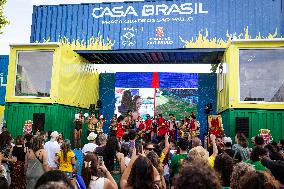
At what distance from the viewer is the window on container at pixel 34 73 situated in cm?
1476

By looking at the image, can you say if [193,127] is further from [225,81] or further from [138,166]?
[138,166]

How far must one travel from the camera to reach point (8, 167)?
6633 millimetres

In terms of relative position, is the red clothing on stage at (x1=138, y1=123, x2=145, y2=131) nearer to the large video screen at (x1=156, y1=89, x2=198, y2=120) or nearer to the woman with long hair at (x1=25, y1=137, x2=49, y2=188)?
the large video screen at (x1=156, y1=89, x2=198, y2=120)

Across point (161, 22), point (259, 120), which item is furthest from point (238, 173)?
point (161, 22)

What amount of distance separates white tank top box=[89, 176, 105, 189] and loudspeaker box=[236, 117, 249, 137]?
9377mm

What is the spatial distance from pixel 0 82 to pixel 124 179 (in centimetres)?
1743

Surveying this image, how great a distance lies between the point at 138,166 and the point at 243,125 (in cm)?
991

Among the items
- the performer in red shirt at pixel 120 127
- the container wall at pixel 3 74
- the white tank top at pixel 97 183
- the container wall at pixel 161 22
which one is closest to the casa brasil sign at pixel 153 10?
the container wall at pixel 161 22

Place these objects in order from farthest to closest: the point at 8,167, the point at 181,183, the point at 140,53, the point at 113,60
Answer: the point at 113,60
the point at 140,53
the point at 8,167
the point at 181,183

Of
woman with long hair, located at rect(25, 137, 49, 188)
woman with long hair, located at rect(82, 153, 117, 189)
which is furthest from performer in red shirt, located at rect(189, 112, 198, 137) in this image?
woman with long hair, located at rect(82, 153, 117, 189)

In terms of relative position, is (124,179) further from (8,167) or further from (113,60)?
(113,60)

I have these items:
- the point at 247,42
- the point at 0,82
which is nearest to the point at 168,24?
the point at 247,42

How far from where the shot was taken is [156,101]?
20.7 meters

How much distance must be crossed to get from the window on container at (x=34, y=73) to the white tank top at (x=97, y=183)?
10.8 metres
